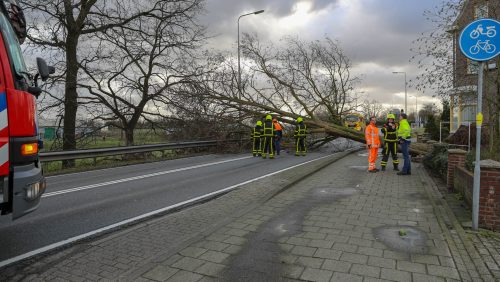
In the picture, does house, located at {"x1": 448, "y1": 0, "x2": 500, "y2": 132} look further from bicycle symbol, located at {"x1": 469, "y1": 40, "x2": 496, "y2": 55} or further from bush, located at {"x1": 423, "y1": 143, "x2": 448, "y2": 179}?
bicycle symbol, located at {"x1": 469, "y1": 40, "x2": 496, "y2": 55}

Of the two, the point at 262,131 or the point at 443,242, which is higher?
the point at 262,131

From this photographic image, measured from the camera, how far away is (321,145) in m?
21.5

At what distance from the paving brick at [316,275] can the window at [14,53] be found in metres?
3.35

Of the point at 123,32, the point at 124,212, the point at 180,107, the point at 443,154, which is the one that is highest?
the point at 123,32

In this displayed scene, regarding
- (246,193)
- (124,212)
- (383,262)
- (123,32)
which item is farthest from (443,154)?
(123,32)

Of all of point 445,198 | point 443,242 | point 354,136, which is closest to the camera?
point 443,242

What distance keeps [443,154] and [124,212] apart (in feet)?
26.7

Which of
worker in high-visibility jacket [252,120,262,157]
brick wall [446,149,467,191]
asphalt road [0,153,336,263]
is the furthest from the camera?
worker in high-visibility jacket [252,120,262,157]

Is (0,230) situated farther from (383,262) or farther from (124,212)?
(383,262)

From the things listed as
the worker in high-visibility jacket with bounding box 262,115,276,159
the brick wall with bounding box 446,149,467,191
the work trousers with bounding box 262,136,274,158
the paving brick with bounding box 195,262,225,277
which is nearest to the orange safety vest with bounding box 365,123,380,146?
the brick wall with bounding box 446,149,467,191

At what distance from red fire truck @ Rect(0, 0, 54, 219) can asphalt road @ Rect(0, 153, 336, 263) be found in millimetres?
993

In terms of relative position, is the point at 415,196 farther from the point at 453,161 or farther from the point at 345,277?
the point at 345,277

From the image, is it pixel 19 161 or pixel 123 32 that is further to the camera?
pixel 123 32

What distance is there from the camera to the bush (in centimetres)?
950
